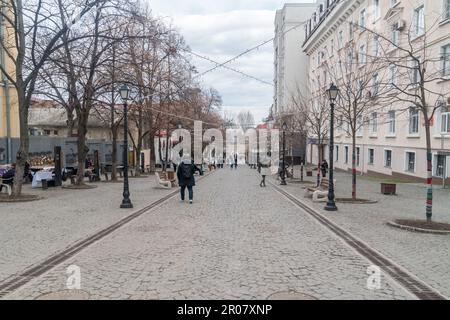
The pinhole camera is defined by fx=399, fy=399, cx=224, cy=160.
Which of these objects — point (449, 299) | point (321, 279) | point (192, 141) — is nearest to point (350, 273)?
point (321, 279)

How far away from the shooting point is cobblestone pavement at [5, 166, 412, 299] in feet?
17.2

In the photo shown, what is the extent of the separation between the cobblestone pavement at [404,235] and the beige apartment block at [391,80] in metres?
3.37

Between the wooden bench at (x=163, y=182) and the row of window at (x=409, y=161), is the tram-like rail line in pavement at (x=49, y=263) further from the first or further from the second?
the row of window at (x=409, y=161)

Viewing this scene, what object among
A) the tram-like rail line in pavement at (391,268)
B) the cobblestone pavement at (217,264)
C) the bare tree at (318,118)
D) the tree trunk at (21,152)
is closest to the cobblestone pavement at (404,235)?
the tram-like rail line in pavement at (391,268)

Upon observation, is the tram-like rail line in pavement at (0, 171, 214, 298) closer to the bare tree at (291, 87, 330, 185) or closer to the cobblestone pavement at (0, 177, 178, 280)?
the cobblestone pavement at (0, 177, 178, 280)

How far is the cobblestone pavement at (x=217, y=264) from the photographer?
5.24m

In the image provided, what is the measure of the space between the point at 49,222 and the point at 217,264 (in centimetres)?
619

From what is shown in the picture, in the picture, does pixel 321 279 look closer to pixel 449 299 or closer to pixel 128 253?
pixel 449 299

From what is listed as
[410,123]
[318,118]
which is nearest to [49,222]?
[318,118]

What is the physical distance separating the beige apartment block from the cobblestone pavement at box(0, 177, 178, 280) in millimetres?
9527

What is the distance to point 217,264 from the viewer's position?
21.2ft

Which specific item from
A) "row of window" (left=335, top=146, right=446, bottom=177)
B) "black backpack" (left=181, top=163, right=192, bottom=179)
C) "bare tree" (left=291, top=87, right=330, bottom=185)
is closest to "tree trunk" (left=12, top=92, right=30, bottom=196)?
"black backpack" (left=181, top=163, right=192, bottom=179)

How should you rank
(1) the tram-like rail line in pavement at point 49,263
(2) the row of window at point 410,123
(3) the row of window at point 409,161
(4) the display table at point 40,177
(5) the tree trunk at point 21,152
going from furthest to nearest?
(3) the row of window at point 409,161 → (2) the row of window at point 410,123 → (4) the display table at point 40,177 → (5) the tree trunk at point 21,152 → (1) the tram-like rail line in pavement at point 49,263

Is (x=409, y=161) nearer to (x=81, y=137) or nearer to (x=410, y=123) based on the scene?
(x=410, y=123)
